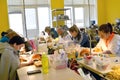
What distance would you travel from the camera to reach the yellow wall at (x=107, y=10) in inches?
272

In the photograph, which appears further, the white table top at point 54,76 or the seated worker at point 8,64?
the seated worker at point 8,64

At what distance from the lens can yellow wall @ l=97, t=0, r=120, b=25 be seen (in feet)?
22.7

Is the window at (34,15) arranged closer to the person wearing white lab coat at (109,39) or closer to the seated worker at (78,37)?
the seated worker at (78,37)

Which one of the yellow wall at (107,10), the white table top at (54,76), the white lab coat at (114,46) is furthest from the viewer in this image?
the yellow wall at (107,10)

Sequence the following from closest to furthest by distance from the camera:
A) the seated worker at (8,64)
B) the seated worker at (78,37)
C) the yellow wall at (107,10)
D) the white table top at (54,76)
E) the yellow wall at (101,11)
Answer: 1. the white table top at (54,76)
2. the seated worker at (8,64)
3. the seated worker at (78,37)
4. the yellow wall at (107,10)
5. the yellow wall at (101,11)

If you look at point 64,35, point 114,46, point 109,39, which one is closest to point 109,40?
point 109,39

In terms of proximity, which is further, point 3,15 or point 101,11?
point 101,11

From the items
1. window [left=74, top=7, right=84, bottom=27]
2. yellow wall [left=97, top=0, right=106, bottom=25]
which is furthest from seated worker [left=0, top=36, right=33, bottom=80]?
yellow wall [left=97, top=0, right=106, bottom=25]

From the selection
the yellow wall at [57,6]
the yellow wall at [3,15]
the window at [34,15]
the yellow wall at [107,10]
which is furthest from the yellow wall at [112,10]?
the yellow wall at [3,15]

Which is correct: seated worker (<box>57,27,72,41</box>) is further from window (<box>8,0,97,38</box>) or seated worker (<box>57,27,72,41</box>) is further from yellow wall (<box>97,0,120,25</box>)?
yellow wall (<box>97,0,120,25</box>)

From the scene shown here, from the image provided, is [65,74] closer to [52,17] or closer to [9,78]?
[9,78]

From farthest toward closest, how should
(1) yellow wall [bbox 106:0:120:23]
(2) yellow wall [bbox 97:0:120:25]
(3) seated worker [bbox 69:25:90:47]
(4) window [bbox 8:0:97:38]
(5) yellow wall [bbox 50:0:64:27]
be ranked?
1. (2) yellow wall [bbox 97:0:120:25]
2. (1) yellow wall [bbox 106:0:120:23]
3. (5) yellow wall [bbox 50:0:64:27]
4. (4) window [bbox 8:0:97:38]
5. (3) seated worker [bbox 69:25:90:47]

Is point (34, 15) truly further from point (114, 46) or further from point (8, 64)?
point (8, 64)

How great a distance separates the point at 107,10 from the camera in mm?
7383
